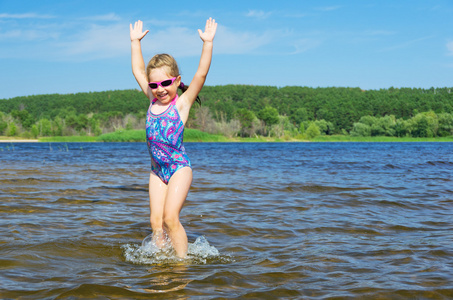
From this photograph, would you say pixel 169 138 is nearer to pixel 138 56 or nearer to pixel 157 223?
pixel 157 223

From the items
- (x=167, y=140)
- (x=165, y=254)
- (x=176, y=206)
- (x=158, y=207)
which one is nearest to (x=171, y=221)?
(x=176, y=206)

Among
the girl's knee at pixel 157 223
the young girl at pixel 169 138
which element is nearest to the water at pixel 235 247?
the girl's knee at pixel 157 223

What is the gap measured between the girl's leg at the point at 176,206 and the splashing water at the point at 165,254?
12cm

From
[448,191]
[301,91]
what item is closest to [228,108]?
[301,91]

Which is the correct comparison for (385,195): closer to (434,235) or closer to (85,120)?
(434,235)

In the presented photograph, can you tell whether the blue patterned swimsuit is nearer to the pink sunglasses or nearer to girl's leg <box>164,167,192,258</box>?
girl's leg <box>164,167,192,258</box>

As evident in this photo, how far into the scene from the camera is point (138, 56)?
5.16 meters

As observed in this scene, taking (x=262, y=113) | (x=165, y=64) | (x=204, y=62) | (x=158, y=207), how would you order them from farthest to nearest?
(x=262, y=113)
(x=158, y=207)
(x=165, y=64)
(x=204, y=62)

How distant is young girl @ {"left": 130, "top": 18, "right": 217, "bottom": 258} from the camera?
14.5 feet

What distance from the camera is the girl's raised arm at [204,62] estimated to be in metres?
4.38

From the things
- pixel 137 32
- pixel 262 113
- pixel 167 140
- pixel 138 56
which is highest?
pixel 262 113

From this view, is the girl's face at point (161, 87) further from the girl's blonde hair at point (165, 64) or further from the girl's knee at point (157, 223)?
the girl's knee at point (157, 223)

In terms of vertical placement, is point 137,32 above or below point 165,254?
above

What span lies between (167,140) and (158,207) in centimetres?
71
